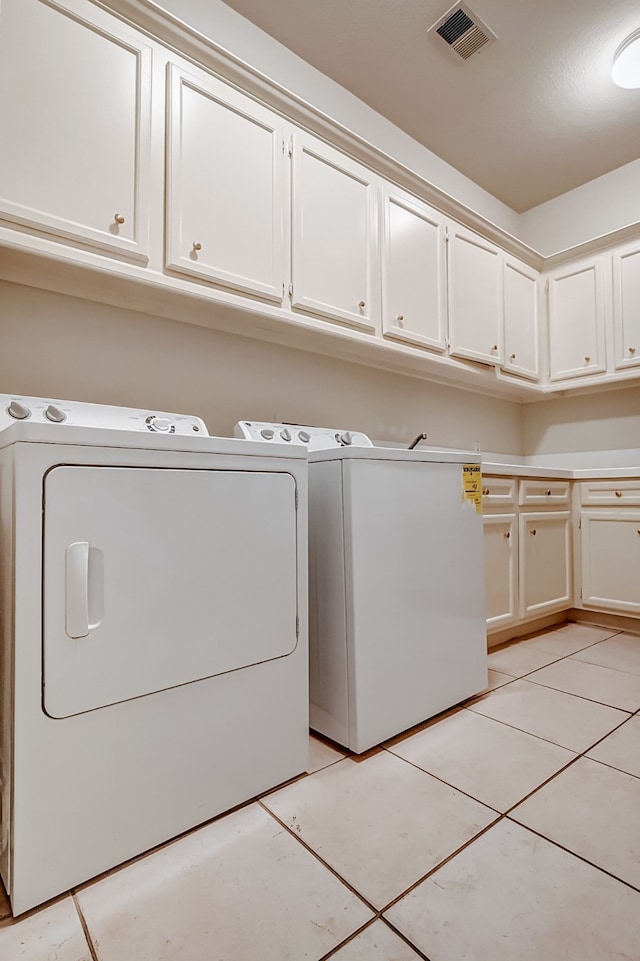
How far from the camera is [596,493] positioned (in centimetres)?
268

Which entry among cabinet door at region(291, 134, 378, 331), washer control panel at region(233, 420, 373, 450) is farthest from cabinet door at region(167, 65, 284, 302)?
washer control panel at region(233, 420, 373, 450)

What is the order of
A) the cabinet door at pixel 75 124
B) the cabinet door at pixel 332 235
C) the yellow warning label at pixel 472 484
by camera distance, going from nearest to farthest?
the cabinet door at pixel 75 124, the yellow warning label at pixel 472 484, the cabinet door at pixel 332 235

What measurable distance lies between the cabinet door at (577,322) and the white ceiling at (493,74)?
659mm

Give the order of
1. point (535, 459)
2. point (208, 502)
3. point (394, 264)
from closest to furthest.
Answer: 1. point (208, 502)
2. point (394, 264)
3. point (535, 459)

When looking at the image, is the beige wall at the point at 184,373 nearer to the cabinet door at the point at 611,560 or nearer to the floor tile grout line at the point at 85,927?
the cabinet door at the point at 611,560

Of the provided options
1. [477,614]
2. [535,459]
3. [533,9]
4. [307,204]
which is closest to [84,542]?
[477,614]

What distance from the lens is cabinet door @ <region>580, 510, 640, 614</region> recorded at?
2.52 m

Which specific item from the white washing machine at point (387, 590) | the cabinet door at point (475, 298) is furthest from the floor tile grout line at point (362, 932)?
the cabinet door at point (475, 298)

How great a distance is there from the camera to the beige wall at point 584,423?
3.01 meters

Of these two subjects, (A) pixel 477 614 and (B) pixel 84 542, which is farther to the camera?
(A) pixel 477 614

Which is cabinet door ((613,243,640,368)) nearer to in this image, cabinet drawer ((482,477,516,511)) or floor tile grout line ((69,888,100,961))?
cabinet drawer ((482,477,516,511))

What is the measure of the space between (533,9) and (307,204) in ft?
4.13

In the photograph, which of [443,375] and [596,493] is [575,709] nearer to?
[596,493]

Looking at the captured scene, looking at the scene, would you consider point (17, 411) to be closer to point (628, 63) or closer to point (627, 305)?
point (628, 63)
